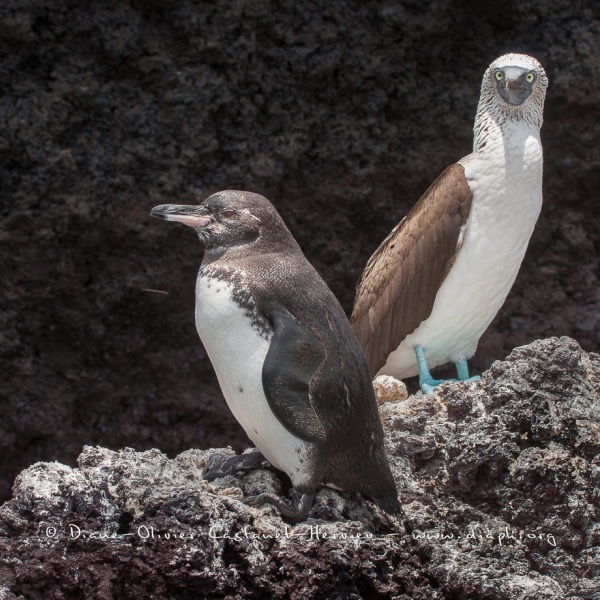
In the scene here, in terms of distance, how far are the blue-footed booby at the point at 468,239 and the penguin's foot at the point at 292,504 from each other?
4.38 ft

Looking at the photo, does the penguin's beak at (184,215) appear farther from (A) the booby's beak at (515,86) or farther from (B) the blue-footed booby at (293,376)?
(A) the booby's beak at (515,86)

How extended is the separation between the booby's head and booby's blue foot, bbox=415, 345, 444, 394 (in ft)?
3.28

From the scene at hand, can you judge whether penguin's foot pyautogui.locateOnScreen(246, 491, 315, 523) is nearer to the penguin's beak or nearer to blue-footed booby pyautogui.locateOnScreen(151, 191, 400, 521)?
blue-footed booby pyautogui.locateOnScreen(151, 191, 400, 521)

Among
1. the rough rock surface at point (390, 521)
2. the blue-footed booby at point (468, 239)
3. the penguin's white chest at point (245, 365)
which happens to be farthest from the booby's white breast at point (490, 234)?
the penguin's white chest at point (245, 365)

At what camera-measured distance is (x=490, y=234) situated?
4.90 meters

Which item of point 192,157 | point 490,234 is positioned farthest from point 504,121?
point 192,157

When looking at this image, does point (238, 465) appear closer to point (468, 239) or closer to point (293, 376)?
point (293, 376)

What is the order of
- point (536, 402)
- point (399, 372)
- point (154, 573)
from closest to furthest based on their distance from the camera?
point (154, 573) → point (536, 402) → point (399, 372)

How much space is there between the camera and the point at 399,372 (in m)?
5.34

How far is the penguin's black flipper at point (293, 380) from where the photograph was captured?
3430mm

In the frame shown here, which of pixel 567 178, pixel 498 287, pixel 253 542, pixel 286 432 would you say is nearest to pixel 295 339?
pixel 286 432

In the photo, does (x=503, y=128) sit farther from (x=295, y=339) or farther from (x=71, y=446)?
(x=71, y=446)

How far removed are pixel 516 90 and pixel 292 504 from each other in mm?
2160

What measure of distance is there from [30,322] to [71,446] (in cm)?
63
